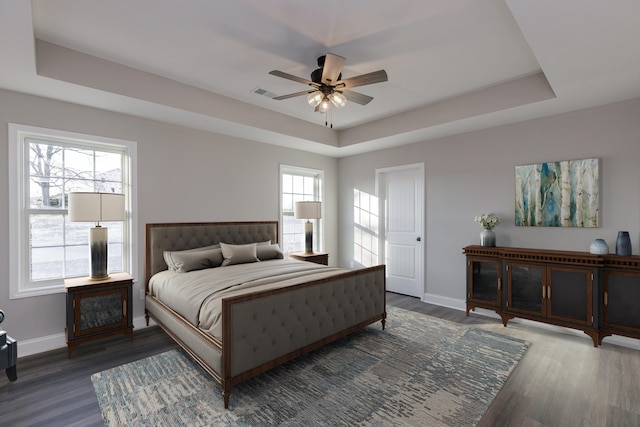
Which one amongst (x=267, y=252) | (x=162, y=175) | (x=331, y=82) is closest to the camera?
(x=331, y=82)

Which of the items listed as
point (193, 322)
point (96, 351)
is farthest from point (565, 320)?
point (96, 351)

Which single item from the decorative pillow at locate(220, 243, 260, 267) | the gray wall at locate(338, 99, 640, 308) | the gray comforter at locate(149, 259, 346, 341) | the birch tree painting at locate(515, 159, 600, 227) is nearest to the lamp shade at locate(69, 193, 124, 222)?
the gray comforter at locate(149, 259, 346, 341)

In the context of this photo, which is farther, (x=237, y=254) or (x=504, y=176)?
(x=504, y=176)

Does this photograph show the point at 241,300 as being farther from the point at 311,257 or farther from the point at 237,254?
the point at 311,257

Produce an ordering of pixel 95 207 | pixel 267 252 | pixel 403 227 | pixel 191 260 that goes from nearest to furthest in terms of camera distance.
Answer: pixel 95 207
pixel 191 260
pixel 267 252
pixel 403 227

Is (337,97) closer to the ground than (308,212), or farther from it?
farther from it

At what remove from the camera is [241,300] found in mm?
2197

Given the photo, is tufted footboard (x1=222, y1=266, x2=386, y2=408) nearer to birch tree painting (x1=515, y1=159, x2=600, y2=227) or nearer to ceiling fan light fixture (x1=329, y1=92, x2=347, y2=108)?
ceiling fan light fixture (x1=329, y1=92, x2=347, y2=108)

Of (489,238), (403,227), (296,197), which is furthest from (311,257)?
(489,238)

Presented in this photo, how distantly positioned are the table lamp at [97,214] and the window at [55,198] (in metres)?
0.46

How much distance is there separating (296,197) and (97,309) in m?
3.31

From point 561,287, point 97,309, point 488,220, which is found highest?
point 488,220

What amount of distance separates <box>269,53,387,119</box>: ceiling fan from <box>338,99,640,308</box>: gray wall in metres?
2.21

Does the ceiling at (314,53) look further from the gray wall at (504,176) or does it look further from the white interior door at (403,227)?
the white interior door at (403,227)
